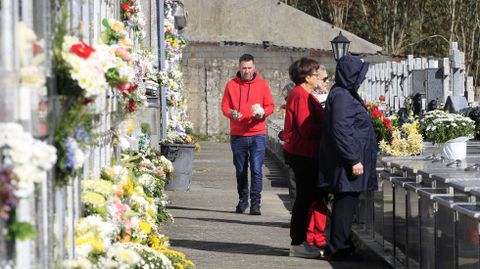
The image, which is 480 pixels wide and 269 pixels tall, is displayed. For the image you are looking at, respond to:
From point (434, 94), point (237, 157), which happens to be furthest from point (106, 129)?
point (434, 94)

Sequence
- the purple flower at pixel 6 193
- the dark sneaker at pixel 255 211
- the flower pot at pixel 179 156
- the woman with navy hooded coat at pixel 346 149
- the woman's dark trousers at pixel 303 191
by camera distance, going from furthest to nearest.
Answer: the flower pot at pixel 179 156 → the dark sneaker at pixel 255 211 → the woman's dark trousers at pixel 303 191 → the woman with navy hooded coat at pixel 346 149 → the purple flower at pixel 6 193

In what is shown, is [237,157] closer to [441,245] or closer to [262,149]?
[262,149]

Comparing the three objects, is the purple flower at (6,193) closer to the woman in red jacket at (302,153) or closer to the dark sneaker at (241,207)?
the woman in red jacket at (302,153)

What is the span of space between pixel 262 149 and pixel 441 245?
6.26 metres

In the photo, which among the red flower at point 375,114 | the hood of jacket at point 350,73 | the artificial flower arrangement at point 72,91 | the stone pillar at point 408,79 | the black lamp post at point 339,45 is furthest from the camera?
the stone pillar at point 408,79

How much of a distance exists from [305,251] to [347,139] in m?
1.31

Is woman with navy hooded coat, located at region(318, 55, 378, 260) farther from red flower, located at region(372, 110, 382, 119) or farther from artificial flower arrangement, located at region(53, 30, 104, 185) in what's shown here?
artificial flower arrangement, located at region(53, 30, 104, 185)

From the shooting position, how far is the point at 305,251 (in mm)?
11609

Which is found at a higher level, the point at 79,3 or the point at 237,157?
the point at 79,3

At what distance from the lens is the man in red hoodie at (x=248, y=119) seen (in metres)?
15.0

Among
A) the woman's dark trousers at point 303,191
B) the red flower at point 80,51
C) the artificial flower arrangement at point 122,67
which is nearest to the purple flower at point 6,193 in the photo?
the red flower at point 80,51

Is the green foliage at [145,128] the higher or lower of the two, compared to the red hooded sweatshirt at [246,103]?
lower

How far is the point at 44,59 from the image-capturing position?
5.47 m

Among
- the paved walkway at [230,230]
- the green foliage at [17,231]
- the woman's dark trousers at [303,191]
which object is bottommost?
the paved walkway at [230,230]
